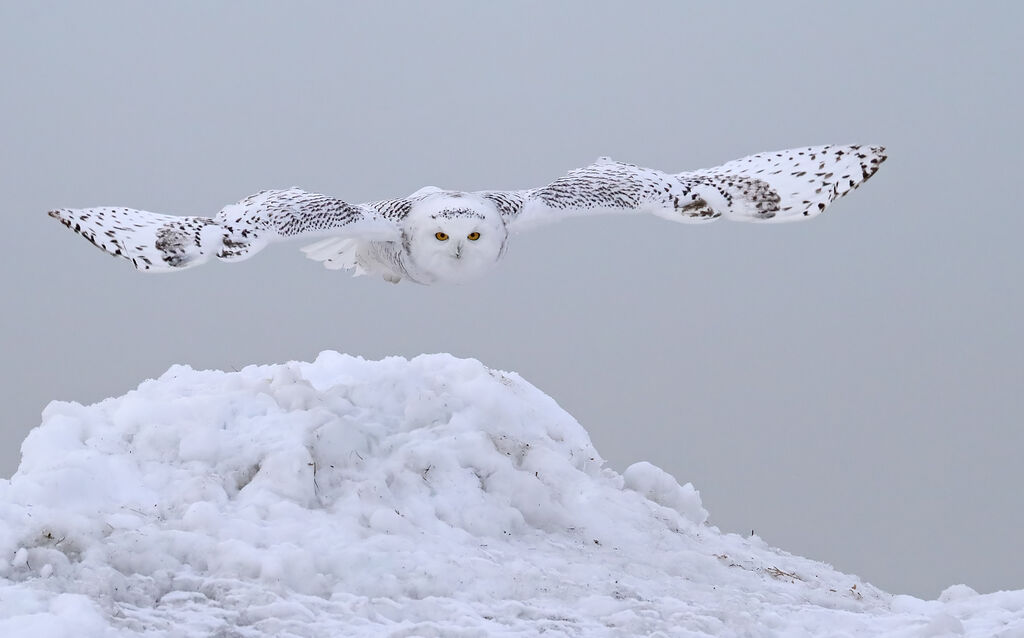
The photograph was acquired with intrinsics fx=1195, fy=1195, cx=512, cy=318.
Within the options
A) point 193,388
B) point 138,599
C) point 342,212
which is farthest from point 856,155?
point 138,599

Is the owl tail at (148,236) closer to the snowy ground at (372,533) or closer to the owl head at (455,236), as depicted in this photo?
the snowy ground at (372,533)

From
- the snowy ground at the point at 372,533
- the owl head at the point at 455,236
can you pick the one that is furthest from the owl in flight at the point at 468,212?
the snowy ground at the point at 372,533

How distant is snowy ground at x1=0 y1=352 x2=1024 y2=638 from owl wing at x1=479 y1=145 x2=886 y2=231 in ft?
4.99

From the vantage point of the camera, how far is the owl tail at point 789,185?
9.72m

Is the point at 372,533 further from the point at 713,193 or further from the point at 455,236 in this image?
the point at 713,193

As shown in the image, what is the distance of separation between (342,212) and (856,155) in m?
4.29

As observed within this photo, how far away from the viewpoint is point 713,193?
32.4 ft

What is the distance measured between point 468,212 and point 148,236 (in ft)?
7.80

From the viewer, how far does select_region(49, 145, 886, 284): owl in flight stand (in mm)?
8203

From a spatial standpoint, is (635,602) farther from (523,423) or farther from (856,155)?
(856,155)

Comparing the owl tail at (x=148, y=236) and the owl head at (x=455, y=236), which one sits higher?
the owl head at (x=455, y=236)

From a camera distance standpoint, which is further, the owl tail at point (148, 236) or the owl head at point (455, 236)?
the owl head at point (455, 236)

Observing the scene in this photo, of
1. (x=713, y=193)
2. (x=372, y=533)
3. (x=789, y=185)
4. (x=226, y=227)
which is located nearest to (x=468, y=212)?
(x=226, y=227)

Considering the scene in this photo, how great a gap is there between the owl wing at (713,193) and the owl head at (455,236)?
1.00 ft
